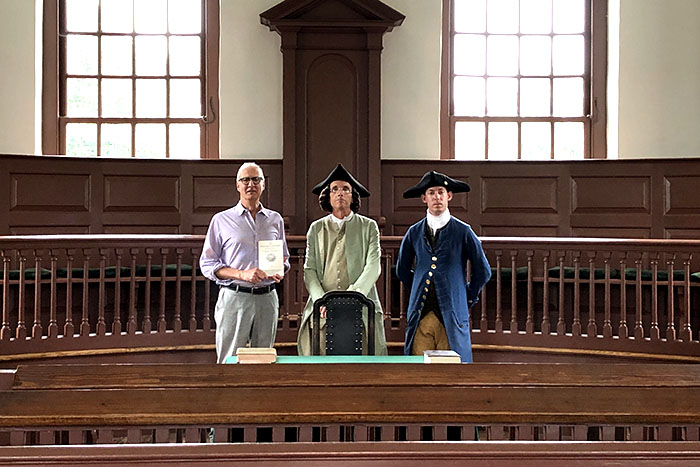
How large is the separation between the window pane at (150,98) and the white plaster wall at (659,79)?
466 cm

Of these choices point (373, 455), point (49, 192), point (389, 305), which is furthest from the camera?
point (49, 192)

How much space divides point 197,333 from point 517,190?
11.7ft

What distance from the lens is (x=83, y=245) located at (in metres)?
5.52

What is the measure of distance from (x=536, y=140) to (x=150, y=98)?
160 inches

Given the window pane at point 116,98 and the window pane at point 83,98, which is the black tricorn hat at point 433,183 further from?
the window pane at point 83,98

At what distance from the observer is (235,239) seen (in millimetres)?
4020

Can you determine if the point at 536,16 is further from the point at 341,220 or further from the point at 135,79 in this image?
the point at 341,220

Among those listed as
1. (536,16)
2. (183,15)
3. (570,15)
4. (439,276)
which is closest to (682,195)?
(570,15)

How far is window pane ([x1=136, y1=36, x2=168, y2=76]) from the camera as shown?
7.95 meters

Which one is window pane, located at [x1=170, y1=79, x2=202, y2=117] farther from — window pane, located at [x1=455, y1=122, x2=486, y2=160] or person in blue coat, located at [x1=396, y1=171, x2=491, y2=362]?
person in blue coat, located at [x1=396, y1=171, x2=491, y2=362]

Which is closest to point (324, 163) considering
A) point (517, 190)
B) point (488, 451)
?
point (517, 190)

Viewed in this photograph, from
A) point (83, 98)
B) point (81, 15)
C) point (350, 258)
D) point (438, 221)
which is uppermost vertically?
point (81, 15)

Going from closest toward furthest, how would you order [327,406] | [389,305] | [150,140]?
[327,406], [389,305], [150,140]

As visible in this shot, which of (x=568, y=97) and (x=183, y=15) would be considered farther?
(x=568, y=97)
